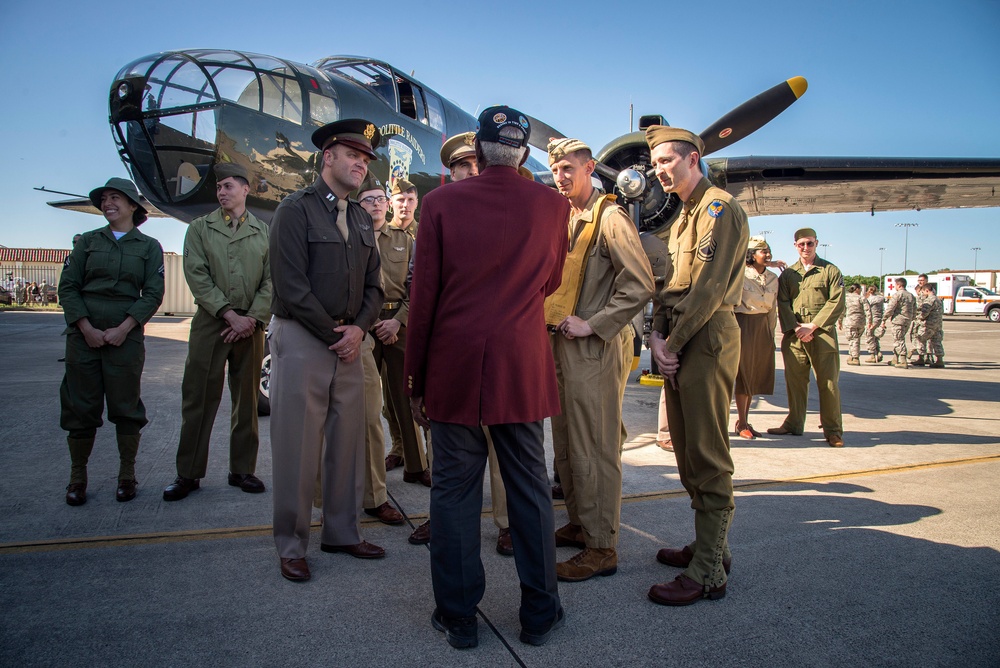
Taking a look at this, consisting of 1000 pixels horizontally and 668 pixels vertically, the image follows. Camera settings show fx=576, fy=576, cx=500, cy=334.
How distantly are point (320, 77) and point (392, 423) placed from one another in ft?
12.9

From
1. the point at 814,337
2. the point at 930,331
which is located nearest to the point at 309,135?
the point at 814,337

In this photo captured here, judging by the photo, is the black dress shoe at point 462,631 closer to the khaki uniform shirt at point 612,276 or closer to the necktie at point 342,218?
the khaki uniform shirt at point 612,276

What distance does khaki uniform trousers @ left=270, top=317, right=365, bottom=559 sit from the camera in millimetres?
2805

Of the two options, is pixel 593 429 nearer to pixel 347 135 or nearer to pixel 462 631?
pixel 462 631

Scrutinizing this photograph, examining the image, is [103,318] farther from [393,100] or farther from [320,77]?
[393,100]

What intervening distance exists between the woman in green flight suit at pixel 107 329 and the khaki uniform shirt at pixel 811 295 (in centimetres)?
576

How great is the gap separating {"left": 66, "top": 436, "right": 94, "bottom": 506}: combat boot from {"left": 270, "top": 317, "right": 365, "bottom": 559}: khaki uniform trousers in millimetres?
1616

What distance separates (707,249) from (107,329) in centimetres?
364

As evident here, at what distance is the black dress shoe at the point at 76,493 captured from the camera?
3.47m

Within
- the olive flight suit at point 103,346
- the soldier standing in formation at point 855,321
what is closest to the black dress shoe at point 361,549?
the olive flight suit at point 103,346

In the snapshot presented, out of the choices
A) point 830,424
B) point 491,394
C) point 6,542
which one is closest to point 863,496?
point 830,424

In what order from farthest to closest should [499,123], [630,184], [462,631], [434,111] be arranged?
[434,111] < [630,184] < [499,123] < [462,631]

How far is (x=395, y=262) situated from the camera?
13.7ft

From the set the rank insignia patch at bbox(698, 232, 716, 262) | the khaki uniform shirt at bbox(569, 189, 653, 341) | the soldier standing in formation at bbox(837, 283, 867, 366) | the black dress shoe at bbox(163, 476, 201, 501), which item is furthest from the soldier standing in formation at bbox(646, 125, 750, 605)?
the soldier standing in formation at bbox(837, 283, 867, 366)
